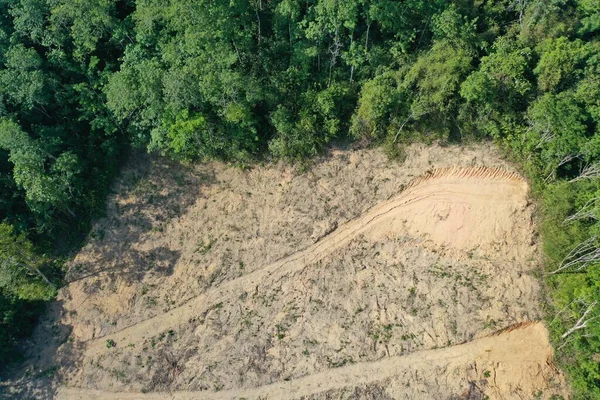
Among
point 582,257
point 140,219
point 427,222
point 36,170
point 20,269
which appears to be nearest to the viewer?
point 582,257

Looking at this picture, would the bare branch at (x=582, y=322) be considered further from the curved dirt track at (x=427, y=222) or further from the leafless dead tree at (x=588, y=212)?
the curved dirt track at (x=427, y=222)

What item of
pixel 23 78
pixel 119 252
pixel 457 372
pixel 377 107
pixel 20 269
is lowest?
pixel 457 372

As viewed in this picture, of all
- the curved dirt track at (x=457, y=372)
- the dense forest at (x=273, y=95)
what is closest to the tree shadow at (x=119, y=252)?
the dense forest at (x=273, y=95)

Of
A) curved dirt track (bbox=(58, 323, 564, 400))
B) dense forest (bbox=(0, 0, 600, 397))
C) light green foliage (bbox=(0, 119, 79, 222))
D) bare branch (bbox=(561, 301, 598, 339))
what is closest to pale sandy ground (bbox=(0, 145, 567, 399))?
curved dirt track (bbox=(58, 323, 564, 400))

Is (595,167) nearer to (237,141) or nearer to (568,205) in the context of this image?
(568,205)

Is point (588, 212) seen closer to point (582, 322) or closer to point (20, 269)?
point (582, 322)

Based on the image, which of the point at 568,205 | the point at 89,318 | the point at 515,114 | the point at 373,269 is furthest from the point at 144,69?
the point at 568,205

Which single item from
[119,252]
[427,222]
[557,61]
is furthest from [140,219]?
[557,61]
